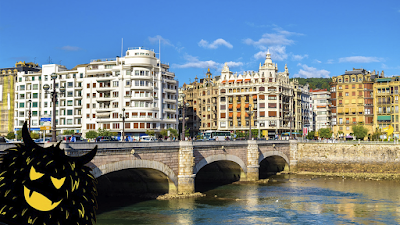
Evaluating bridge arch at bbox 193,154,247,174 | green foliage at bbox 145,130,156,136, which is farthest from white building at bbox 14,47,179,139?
bridge arch at bbox 193,154,247,174

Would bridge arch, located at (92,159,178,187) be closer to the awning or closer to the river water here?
the river water

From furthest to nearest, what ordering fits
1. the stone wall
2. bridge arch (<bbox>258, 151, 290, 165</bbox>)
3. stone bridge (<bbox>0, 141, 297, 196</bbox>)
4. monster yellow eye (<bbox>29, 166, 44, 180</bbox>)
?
the stone wall
bridge arch (<bbox>258, 151, 290, 165</bbox>)
stone bridge (<bbox>0, 141, 297, 196</bbox>)
monster yellow eye (<bbox>29, 166, 44, 180</bbox>)

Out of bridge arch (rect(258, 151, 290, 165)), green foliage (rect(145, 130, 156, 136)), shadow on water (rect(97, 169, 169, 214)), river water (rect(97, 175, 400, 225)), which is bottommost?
river water (rect(97, 175, 400, 225))

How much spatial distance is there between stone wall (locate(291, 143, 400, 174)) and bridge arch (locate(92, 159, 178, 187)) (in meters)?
41.0

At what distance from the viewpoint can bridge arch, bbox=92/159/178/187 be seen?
34.3 meters

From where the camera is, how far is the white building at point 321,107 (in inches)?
6068

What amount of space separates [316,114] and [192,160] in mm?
118367

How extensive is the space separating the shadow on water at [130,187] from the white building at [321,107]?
117 metres

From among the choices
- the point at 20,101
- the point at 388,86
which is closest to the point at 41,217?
the point at 20,101

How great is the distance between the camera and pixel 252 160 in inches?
2473

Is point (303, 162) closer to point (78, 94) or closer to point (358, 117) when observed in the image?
point (358, 117)

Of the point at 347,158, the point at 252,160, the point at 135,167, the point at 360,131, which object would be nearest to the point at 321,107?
the point at 360,131

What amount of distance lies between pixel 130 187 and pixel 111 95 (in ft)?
173

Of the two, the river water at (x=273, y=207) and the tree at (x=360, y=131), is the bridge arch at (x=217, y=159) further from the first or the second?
the tree at (x=360, y=131)
